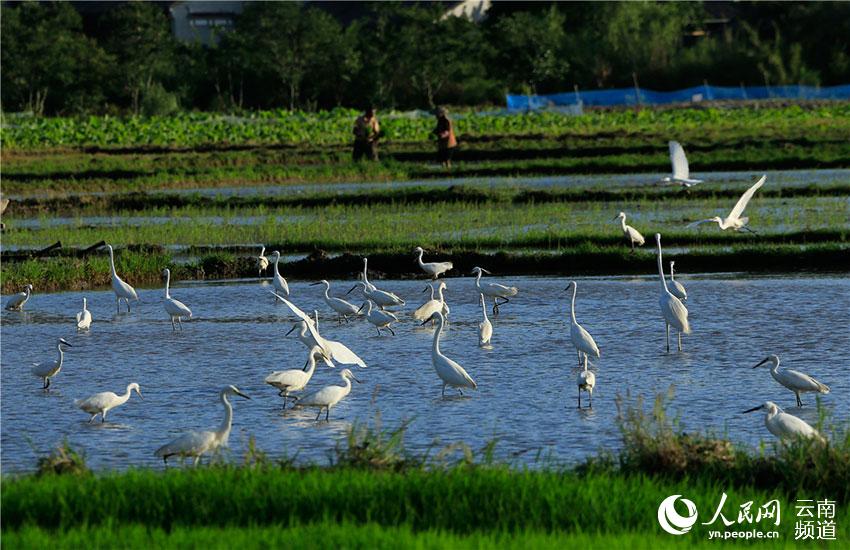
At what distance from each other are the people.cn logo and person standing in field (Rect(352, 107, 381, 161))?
A: 2552 cm

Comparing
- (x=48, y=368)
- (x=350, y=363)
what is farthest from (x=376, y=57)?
(x=48, y=368)

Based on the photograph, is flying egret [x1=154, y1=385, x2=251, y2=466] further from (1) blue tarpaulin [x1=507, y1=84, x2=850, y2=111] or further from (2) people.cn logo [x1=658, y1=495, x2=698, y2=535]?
(1) blue tarpaulin [x1=507, y1=84, x2=850, y2=111]

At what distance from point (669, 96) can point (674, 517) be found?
2194 inches

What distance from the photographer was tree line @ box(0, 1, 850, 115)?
179 feet

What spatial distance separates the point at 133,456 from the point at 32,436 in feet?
3.68

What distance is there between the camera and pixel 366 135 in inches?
1302

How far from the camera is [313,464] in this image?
7793 millimetres

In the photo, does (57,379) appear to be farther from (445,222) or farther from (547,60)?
(547,60)

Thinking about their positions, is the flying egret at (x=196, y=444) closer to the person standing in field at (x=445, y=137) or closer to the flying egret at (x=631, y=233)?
the flying egret at (x=631, y=233)

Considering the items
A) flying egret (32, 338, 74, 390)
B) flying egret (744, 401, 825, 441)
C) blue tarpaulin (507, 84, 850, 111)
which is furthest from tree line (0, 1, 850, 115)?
flying egret (744, 401, 825, 441)

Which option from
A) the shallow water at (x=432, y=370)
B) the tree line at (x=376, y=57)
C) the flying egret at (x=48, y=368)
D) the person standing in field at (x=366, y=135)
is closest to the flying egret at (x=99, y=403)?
the shallow water at (x=432, y=370)

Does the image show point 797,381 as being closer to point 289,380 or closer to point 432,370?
point 432,370

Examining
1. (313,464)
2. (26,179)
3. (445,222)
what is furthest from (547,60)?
(313,464)

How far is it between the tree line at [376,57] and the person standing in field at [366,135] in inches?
857
